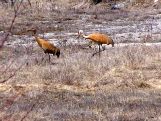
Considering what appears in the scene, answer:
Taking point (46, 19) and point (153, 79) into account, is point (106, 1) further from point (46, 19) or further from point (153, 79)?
point (153, 79)

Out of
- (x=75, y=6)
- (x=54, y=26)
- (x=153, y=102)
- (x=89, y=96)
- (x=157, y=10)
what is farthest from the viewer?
(x=75, y=6)

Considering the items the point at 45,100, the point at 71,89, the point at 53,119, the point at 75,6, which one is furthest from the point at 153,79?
the point at 75,6

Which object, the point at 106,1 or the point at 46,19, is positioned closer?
the point at 46,19

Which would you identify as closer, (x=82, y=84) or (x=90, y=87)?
(x=90, y=87)

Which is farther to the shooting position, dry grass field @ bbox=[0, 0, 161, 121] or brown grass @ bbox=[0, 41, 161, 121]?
brown grass @ bbox=[0, 41, 161, 121]

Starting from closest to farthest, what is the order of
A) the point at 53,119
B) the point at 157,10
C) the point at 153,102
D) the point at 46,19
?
1. the point at 53,119
2. the point at 153,102
3. the point at 46,19
4. the point at 157,10

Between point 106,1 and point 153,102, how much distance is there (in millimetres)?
30448

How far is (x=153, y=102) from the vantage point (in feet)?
31.8

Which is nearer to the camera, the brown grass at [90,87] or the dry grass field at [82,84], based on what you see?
the dry grass field at [82,84]

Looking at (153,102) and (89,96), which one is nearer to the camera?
(153,102)

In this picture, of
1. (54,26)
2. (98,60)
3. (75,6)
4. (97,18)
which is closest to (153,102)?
(98,60)

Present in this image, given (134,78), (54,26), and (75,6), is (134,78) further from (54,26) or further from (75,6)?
(75,6)

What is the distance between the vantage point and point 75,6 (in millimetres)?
39312

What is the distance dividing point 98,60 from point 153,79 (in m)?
2.31
